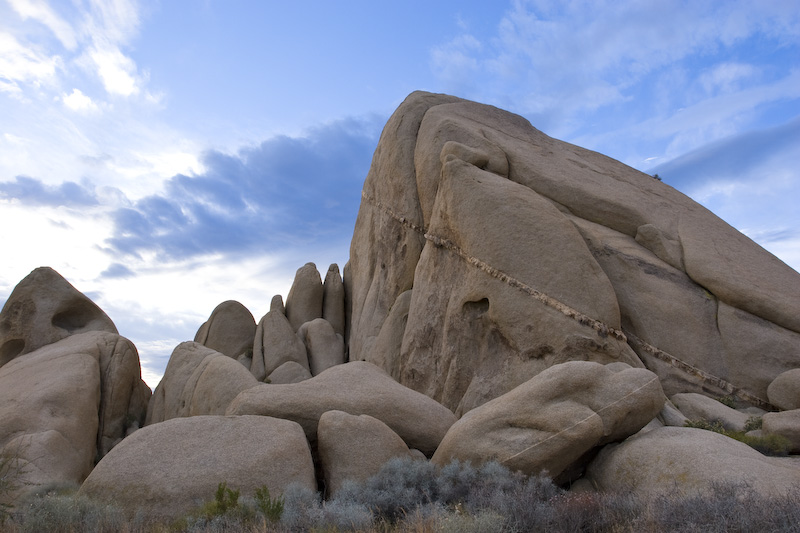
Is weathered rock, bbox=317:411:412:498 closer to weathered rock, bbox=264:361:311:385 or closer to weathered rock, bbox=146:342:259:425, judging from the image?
weathered rock, bbox=146:342:259:425

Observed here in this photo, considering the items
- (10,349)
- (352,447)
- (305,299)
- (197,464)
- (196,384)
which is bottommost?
(197,464)

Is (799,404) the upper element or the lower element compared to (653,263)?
lower

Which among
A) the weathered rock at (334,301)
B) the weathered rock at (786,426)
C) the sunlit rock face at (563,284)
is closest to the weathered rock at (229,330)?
the weathered rock at (334,301)

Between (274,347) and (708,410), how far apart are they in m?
15.6

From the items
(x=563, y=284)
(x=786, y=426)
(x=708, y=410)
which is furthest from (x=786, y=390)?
(x=563, y=284)

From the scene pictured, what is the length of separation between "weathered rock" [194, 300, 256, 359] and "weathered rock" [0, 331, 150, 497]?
5.30 m

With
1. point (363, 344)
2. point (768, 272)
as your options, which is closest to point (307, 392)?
point (363, 344)

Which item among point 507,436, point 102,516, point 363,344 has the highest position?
point 363,344

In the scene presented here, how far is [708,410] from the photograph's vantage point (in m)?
12.8

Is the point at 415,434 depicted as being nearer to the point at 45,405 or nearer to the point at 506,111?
the point at 45,405

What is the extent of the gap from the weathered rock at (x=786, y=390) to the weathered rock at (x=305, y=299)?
56.5 ft

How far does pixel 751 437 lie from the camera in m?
10.7

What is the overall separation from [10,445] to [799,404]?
55.5 feet

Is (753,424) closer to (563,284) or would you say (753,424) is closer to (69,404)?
(563,284)
